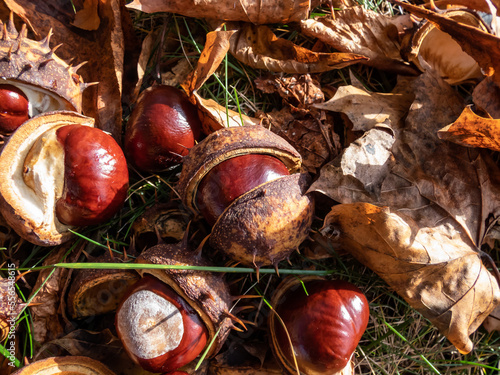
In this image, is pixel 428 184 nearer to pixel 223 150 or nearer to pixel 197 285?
pixel 223 150

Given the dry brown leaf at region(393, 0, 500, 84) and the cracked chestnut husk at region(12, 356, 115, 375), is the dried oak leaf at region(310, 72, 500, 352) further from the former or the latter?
the cracked chestnut husk at region(12, 356, 115, 375)

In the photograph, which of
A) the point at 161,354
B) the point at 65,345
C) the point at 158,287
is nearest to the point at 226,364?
the point at 161,354

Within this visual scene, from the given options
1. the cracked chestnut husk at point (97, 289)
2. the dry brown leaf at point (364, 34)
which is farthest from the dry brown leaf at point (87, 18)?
the cracked chestnut husk at point (97, 289)

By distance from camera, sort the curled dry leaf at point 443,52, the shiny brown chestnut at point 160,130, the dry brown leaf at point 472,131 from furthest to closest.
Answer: the curled dry leaf at point 443,52 < the shiny brown chestnut at point 160,130 < the dry brown leaf at point 472,131

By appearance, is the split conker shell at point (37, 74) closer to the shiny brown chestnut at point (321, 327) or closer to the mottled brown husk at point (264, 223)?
the mottled brown husk at point (264, 223)

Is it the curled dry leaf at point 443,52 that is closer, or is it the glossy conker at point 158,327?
the glossy conker at point 158,327

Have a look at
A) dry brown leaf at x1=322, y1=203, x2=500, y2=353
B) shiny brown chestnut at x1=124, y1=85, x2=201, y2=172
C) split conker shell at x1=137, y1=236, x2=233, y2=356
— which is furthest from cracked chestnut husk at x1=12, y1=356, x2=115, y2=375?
dry brown leaf at x1=322, y1=203, x2=500, y2=353

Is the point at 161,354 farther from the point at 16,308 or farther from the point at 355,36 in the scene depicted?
the point at 355,36
